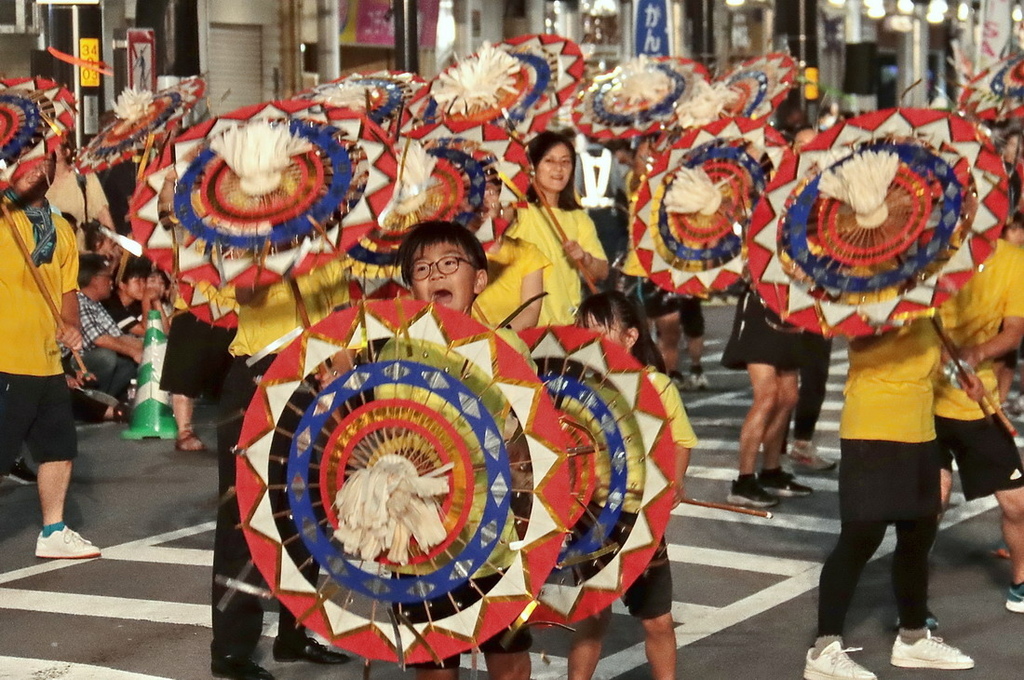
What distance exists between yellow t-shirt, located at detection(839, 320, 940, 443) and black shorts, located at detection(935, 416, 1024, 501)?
3.05 ft

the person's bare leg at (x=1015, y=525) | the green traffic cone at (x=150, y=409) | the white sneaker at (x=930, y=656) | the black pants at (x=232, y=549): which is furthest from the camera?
the green traffic cone at (x=150, y=409)

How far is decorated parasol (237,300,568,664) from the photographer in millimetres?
4734

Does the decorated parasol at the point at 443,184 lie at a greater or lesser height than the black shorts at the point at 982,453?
greater

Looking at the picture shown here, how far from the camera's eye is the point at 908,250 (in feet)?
20.3

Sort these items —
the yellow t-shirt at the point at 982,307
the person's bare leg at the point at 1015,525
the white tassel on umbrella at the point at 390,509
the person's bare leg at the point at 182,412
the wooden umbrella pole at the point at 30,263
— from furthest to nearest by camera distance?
the person's bare leg at the point at 182,412 < the wooden umbrella pole at the point at 30,263 < the person's bare leg at the point at 1015,525 < the yellow t-shirt at the point at 982,307 < the white tassel on umbrella at the point at 390,509

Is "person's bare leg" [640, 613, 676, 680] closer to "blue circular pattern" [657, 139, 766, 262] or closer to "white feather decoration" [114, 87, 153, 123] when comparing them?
"blue circular pattern" [657, 139, 766, 262]

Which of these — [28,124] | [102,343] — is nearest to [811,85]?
[102,343]

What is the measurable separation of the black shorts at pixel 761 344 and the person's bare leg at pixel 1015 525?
2.67 metres

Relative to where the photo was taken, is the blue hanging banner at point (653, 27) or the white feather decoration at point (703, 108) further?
the blue hanging banner at point (653, 27)

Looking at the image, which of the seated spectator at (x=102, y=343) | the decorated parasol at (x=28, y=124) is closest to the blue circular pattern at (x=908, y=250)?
the decorated parasol at (x=28, y=124)

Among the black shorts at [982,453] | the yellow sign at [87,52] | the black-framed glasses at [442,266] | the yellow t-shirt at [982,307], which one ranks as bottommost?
the black shorts at [982,453]

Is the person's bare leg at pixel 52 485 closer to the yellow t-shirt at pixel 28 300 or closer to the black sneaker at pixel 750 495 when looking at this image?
the yellow t-shirt at pixel 28 300

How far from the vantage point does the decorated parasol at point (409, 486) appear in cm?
473

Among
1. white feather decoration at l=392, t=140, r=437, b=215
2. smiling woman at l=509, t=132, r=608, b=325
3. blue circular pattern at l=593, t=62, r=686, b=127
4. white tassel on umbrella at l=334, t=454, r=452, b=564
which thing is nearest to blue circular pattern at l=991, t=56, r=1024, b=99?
blue circular pattern at l=593, t=62, r=686, b=127
